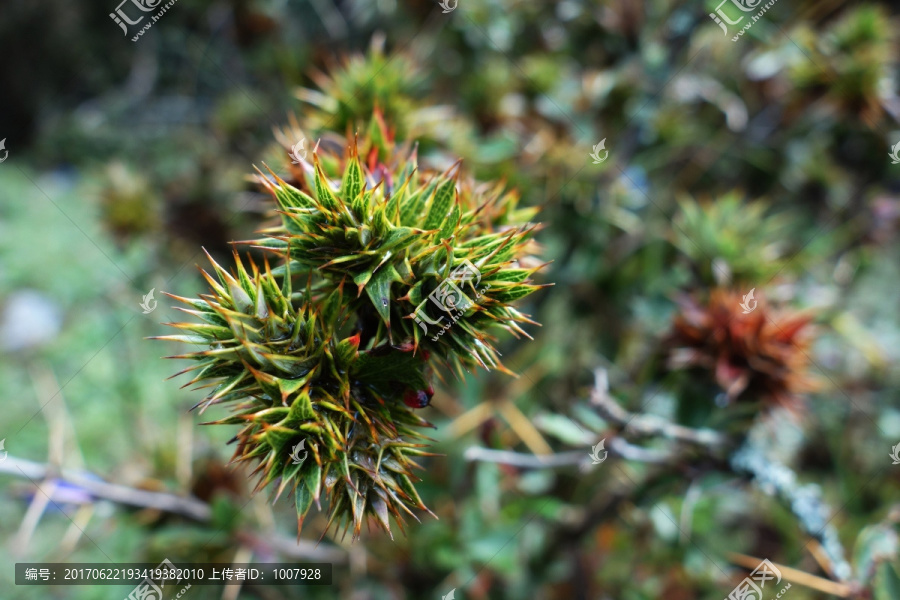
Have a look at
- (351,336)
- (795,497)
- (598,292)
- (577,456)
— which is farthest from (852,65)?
(351,336)

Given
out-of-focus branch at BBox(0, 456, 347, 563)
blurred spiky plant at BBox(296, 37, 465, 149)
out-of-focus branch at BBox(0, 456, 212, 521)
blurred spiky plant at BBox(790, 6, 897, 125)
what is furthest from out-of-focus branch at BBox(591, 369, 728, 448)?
blurred spiky plant at BBox(790, 6, 897, 125)

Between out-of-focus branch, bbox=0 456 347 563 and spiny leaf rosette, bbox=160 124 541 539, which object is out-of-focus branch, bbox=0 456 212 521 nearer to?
out-of-focus branch, bbox=0 456 347 563

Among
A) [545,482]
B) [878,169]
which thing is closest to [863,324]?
[878,169]

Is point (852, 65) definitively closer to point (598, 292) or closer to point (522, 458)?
point (598, 292)

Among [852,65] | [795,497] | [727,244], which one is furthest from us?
[852,65]

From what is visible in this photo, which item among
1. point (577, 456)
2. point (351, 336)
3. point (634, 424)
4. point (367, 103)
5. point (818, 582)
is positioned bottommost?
point (818, 582)

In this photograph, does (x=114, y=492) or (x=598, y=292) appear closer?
Result: (x=114, y=492)

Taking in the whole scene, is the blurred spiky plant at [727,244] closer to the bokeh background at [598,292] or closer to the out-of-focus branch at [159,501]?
the bokeh background at [598,292]
